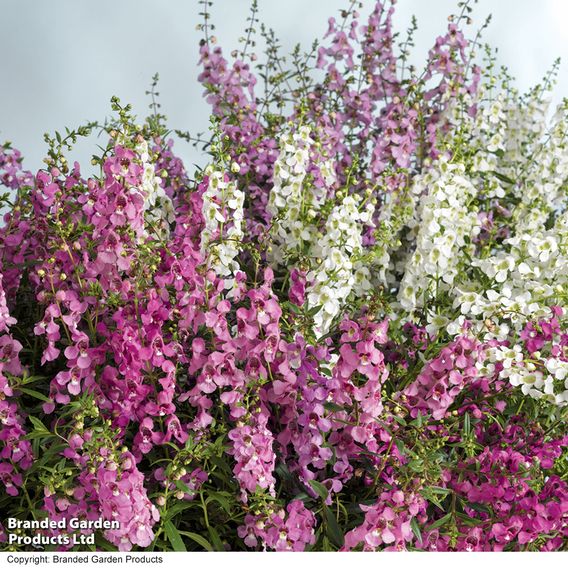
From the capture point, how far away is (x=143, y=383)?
2.49 meters

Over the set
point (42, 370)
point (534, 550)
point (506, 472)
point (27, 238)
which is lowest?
point (534, 550)

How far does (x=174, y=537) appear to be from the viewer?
2.34m

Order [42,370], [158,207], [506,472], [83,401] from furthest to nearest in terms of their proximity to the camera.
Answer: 1. [158,207]
2. [42,370]
3. [506,472]
4. [83,401]

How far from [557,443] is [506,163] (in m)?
1.59

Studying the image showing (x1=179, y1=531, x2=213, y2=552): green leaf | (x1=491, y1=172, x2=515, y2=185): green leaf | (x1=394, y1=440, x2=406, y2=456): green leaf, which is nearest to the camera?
(x1=394, y1=440, x2=406, y2=456): green leaf

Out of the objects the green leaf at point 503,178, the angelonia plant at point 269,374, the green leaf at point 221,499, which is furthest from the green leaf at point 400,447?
the green leaf at point 503,178

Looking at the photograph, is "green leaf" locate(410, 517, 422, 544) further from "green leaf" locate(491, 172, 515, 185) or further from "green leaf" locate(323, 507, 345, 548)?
"green leaf" locate(491, 172, 515, 185)

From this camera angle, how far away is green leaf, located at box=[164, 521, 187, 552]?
2334 mm

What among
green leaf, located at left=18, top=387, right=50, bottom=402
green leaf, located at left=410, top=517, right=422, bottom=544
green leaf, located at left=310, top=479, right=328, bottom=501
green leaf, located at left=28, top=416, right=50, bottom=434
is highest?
green leaf, located at left=18, top=387, right=50, bottom=402

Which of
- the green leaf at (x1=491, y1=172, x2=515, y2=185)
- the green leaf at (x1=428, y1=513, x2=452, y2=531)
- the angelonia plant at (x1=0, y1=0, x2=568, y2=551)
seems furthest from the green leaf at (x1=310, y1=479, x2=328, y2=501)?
the green leaf at (x1=491, y1=172, x2=515, y2=185)

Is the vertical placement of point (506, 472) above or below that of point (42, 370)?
below

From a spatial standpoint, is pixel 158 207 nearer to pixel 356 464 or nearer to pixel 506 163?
pixel 356 464

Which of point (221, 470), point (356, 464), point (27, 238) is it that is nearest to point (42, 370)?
point (27, 238)

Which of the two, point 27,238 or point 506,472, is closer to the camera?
point 506,472
